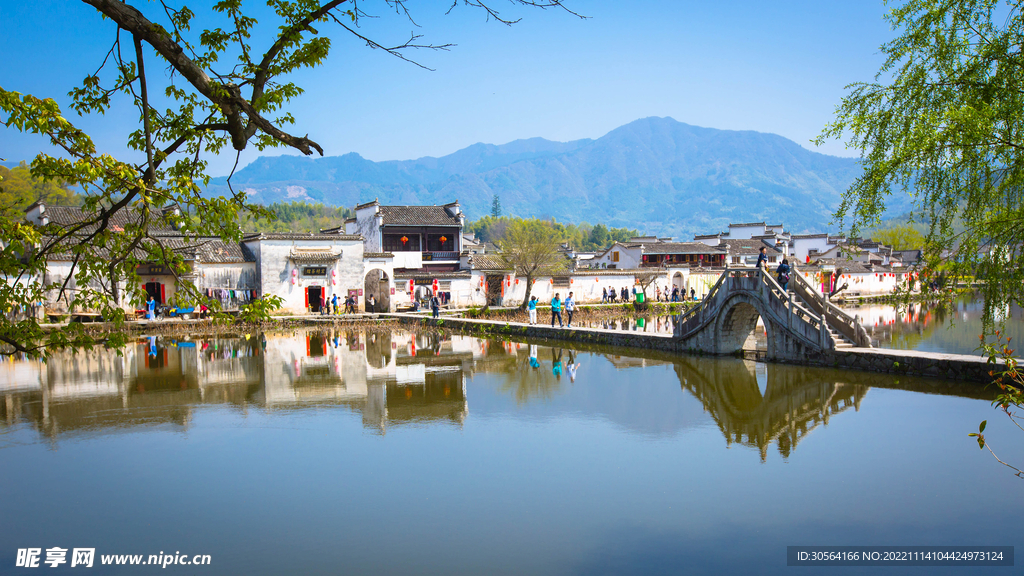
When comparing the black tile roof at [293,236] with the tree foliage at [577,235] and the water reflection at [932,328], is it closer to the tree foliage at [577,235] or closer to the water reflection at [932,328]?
the water reflection at [932,328]

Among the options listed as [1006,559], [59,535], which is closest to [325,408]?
[59,535]

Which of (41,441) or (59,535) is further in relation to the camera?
(41,441)

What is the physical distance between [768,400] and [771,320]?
192 inches

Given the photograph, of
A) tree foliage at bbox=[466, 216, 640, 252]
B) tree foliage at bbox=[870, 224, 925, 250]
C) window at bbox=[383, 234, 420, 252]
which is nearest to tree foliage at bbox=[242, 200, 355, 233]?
tree foliage at bbox=[466, 216, 640, 252]

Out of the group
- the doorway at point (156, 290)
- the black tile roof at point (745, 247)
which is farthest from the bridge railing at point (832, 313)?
the black tile roof at point (745, 247)

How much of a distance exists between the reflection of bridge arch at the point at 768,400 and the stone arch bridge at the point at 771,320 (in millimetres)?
790

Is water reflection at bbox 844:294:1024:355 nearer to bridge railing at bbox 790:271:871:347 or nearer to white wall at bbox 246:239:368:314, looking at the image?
bridge railing at bbox 790:271:871:347

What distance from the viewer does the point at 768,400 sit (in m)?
11.8

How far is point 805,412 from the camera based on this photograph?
35.3 feet

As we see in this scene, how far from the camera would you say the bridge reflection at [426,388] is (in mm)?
10633

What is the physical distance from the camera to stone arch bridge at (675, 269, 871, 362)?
1519 cm

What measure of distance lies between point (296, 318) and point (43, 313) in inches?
367

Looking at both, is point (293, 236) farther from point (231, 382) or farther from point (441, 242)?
point (231, 382)

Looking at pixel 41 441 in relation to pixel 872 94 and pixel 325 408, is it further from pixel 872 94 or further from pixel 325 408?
pixel 872 94
